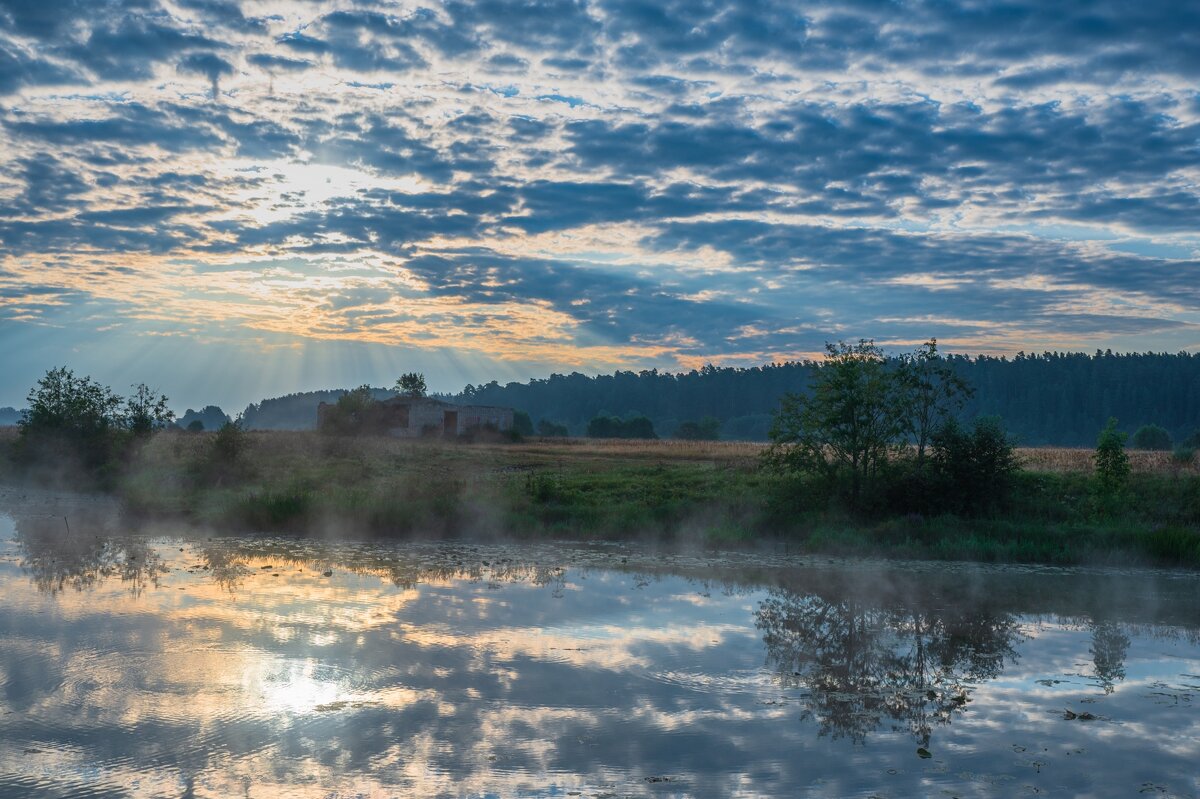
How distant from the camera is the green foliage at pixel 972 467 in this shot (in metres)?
24.4

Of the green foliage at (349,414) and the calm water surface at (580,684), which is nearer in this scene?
the calm water surface at (580,684)

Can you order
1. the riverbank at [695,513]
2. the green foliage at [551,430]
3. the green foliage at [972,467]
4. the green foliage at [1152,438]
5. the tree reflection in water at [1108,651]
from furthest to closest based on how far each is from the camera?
1. the green foliage at [551,430]
2. the green foliage at [1152,438]
3. the green foliage at [972,467]
4. the riverbank at [695,513]
5. the tree reflection in water at [1108,651]

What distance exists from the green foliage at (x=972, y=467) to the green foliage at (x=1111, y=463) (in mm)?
2367

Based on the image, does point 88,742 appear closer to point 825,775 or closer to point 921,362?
point 825,775

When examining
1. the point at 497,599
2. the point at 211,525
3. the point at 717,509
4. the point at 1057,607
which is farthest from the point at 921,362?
the point at 211,525

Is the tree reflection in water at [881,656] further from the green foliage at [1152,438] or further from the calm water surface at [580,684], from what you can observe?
the green foliage at [1152,438]

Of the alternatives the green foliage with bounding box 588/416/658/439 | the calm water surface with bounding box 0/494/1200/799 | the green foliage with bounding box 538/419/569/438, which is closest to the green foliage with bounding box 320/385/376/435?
the green foliage with bounding box 538/419/569/438

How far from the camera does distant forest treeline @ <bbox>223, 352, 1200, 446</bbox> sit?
463 feet

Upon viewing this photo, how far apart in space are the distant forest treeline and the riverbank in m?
90.8

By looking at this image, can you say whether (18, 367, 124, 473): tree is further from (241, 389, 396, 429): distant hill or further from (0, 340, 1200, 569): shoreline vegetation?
(241, 389, 396, 429): distant hill

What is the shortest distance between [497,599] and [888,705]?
22.9 ft

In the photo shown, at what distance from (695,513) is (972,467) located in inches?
283

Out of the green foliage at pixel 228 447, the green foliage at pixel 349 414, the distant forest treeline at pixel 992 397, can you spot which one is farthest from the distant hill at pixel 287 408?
the green foliage at pixel 228 447

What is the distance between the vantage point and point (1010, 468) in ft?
82.0
